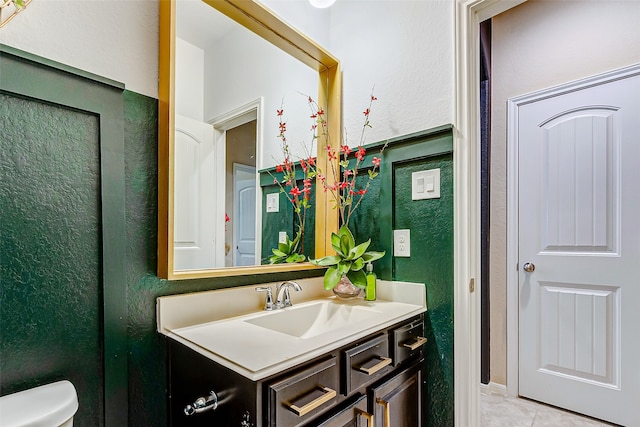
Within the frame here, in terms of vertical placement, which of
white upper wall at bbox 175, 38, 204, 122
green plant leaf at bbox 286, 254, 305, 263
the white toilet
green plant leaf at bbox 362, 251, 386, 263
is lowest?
the white toilet

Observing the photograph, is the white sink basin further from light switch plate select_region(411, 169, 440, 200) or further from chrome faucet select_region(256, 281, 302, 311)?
light switch plate select_region(411, 169, 440, 200)

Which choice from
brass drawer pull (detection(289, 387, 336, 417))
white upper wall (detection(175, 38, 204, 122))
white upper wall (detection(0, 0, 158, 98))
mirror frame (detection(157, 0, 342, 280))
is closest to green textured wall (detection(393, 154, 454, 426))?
mirror frame (detection(157, 0, 342, 280))

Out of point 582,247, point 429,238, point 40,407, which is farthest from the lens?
point 582,247

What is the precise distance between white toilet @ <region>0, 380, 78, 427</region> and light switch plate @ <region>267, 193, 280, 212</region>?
35.7 inches

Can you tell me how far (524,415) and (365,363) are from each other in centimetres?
160

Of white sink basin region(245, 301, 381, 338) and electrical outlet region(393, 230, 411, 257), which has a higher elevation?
electrical outlet region(393, 230, 411, 257)

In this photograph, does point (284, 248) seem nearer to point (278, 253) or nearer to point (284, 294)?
point (278, 253)

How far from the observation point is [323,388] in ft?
2.86

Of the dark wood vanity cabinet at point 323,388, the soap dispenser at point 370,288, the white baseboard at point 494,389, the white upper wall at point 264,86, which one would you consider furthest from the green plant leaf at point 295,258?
the white baseboard at point 494,389

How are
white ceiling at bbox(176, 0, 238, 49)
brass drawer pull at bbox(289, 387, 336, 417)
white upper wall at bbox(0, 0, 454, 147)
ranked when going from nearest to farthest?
brass drawer pull at bbox(289, 387, 336, 417), white upper wall at bbox(0, 0, 454, 147), white ceiling at bbox(176, 0, 238, 49)

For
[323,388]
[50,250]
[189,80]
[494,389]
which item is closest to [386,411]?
[323,388]

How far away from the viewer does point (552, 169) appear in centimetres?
204

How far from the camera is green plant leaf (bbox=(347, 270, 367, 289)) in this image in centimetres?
144

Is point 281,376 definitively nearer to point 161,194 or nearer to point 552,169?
point 161,194
